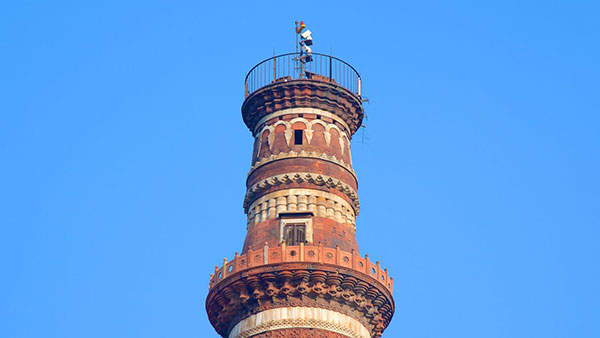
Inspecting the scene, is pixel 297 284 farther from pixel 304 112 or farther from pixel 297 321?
pixel 304 112

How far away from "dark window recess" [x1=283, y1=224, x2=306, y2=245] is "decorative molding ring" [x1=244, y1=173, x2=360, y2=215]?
6.62 ft

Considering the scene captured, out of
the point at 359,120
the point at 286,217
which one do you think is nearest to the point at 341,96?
the point at 359,120

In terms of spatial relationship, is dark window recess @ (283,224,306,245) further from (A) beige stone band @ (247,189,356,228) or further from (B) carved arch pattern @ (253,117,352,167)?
(B) carved arch pattern @ (253,117,352,167)

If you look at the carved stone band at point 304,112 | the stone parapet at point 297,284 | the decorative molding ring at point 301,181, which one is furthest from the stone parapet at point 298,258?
the carved stone band at point 304,112

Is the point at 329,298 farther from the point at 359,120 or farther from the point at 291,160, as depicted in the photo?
the point at 359,120

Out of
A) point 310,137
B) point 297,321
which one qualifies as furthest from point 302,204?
point 297,321

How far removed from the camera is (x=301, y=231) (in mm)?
52906

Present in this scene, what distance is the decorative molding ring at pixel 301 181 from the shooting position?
53938 millimetres

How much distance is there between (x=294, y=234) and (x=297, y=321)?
14.1 ft

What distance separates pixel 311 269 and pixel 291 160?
20.3 ft

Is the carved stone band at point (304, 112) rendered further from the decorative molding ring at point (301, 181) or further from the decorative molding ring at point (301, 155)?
the decorative molding ring at point (301, 181)

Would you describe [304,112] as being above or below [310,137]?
above

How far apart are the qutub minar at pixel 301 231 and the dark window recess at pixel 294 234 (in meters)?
0.04

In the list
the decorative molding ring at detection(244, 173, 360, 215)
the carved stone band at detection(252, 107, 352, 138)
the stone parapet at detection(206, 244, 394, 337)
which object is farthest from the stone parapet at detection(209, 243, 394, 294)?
the carved stone band at detection(252, 107, 352, 138)
